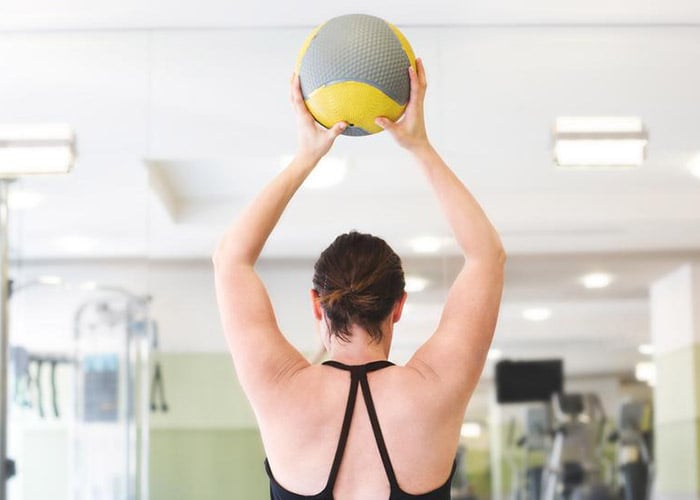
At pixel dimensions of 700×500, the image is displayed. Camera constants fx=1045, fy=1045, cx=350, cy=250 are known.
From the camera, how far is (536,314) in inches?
138

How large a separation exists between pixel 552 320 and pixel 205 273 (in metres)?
1.18

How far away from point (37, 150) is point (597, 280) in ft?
6.63

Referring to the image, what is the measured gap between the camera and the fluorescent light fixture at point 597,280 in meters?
3.53

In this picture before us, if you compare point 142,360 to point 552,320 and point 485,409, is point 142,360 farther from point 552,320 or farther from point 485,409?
point 552,320

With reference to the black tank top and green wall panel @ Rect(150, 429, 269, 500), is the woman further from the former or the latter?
green wall panel @ Rect(150, 429, 269, 500)

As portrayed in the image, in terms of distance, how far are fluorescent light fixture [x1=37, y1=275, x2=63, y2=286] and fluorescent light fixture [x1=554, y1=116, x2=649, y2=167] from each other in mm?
1758

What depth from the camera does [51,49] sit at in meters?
3.88

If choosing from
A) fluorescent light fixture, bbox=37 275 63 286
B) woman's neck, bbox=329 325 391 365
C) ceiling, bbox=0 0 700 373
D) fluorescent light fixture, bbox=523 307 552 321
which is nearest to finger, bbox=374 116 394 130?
woman's neck, bbox=329 325 391 365

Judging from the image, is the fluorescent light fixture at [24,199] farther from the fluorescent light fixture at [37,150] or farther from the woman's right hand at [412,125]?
the woman's right hand at [412,125]

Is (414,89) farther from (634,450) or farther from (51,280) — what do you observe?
(51,280)

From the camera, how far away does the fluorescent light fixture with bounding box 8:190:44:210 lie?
12.1ft

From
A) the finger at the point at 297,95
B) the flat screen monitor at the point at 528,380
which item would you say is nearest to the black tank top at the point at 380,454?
the finger at the point at 297,95

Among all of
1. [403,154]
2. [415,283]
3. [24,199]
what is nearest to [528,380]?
[415,283]

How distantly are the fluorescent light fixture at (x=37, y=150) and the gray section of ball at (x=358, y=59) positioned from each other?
213cm
